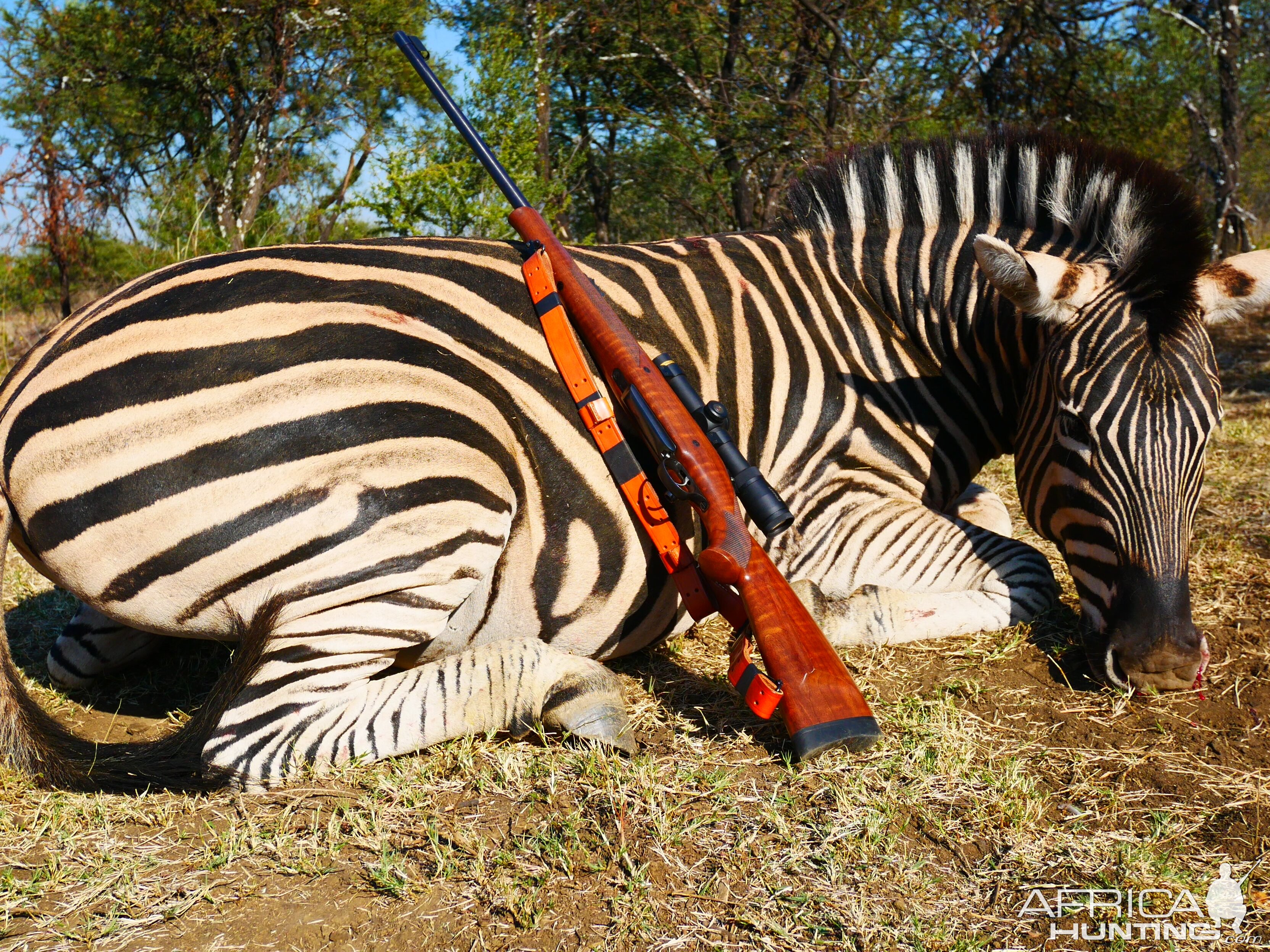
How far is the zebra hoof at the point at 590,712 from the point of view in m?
2.77

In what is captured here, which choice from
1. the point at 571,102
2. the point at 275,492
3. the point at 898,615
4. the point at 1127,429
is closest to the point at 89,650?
the point at 275,492

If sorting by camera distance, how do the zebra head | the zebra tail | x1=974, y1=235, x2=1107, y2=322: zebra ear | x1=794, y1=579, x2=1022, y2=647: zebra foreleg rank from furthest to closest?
x1=794, y1=579, x2=1022, y2=647: zebra foreleg
x1=974, y1=235, x2=1107, y2=322: zebra ear
the zebra head
the zebra tail

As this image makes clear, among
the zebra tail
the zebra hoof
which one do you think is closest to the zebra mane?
the zebra hoof

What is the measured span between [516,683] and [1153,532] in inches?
83.4

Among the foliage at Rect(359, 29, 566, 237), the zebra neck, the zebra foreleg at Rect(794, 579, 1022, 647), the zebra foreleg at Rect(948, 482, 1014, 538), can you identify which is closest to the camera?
the zebra foreleg at Rect(794, 579, 1022, 647)

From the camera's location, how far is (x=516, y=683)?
287 cm

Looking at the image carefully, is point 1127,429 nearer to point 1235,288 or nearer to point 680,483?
point 1235,288

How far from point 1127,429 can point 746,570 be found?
4.51ft

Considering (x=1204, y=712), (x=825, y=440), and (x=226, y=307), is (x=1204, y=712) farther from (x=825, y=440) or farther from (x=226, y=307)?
(x=226, y=307)

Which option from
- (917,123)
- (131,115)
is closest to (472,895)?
(917,123)

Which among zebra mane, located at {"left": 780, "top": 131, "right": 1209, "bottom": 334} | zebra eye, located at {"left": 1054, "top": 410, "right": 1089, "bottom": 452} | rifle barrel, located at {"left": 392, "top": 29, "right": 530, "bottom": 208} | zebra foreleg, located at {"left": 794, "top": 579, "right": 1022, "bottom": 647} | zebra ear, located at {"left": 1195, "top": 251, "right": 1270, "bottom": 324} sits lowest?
zebra foreleg, located at {"left": 794, "top": 579, "right": 1022, "bottom": 647}

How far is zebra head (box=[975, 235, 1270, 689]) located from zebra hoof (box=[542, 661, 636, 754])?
164 centimetres
